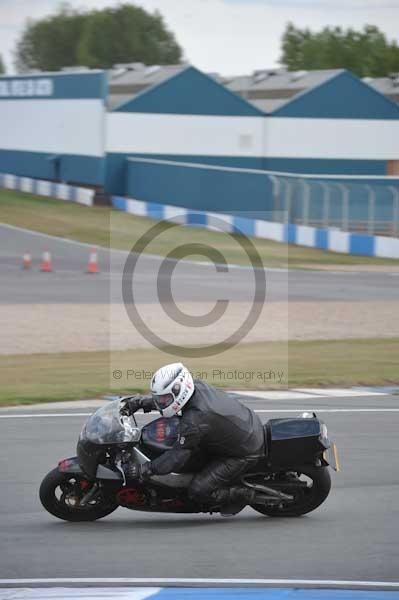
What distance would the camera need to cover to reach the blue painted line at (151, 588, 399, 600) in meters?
6.64

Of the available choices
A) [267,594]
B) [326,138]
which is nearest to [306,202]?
[326,138]

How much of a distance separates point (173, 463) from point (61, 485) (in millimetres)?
920

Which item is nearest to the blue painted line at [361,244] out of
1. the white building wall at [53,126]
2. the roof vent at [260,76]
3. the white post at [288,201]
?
the white post at [288,201]

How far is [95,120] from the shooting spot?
5344 centimetres

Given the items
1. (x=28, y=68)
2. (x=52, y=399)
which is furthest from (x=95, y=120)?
(x=28, y=68)

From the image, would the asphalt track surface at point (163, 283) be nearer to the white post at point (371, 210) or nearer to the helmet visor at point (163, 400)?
the white post at point (371, 210)

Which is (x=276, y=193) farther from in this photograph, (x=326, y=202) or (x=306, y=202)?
(x=326, y=202)

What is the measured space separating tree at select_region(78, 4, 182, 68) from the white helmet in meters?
132

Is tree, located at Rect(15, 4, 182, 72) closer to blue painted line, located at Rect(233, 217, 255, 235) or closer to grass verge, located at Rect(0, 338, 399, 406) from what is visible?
blue painted line, located at Rect(233, 217, 255, 235)

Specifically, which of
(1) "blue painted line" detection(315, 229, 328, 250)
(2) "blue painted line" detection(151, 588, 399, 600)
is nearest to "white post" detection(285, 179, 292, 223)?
(1) "blue painted line" detection(315, 229, 328, 250)

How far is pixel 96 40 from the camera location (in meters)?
140

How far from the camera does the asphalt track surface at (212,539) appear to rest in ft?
23.7
